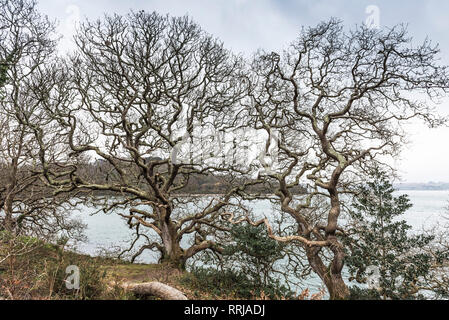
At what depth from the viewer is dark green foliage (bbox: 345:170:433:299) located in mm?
5449

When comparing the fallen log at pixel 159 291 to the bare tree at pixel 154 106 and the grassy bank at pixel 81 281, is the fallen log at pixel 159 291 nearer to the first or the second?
the grassy bank at pixel 81 281

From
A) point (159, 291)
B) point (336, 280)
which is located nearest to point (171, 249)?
point (159, 291)

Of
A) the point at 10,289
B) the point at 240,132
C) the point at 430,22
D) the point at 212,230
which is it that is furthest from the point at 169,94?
the point at 430,22

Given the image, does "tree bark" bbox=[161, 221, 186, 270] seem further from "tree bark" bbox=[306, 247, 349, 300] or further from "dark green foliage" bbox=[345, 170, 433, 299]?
"dark green foliage" bbox=[345, 170, 433, 299]

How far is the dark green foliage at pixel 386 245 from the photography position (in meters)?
5.45

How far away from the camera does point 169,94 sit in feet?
29.2

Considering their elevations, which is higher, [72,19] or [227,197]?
[72,19]

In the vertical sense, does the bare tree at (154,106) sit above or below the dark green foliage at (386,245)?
above

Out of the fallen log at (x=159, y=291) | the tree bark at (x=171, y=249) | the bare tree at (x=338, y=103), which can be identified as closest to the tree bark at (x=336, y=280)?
the bare tree at (x=338, y=103)

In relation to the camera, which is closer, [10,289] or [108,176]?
[10,289]

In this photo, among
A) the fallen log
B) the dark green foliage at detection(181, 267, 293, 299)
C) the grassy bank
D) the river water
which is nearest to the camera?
the grassy bank

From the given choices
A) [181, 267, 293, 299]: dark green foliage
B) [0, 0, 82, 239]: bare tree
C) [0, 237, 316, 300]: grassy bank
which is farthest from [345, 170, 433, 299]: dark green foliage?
[0, 0, 82, 239]: bare tree
